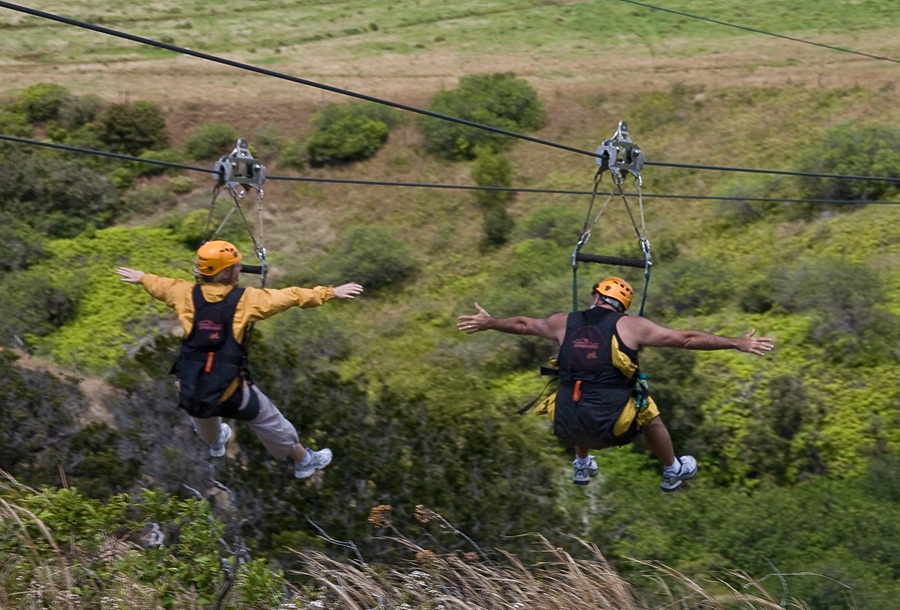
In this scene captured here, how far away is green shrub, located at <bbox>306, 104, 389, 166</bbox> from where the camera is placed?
2484cm

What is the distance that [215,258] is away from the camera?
292 inches

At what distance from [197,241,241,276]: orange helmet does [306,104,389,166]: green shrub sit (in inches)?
691

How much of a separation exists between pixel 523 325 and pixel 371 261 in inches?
528

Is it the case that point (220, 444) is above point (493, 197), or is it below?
above

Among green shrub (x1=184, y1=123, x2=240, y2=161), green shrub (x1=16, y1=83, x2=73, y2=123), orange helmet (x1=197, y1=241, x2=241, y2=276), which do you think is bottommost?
green shrub (x1=184, y1=123, x2=240, y2=161)

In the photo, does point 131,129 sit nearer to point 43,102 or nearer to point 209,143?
point 209,143

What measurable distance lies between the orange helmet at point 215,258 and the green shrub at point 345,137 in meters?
17.5

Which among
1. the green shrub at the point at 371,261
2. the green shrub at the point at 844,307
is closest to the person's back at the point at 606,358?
the green shrub at the point at 844,307

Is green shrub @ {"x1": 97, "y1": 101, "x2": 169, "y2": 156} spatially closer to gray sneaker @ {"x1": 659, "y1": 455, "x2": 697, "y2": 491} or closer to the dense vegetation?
the dense vegetation

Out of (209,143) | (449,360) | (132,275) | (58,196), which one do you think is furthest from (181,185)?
(132,275)

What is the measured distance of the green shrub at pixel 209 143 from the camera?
24641 mm

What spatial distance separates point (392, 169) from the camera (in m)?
24.6

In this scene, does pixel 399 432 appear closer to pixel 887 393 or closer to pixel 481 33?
pixel 887 393

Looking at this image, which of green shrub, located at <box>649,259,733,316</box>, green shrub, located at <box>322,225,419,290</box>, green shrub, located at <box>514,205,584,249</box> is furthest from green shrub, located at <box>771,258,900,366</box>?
green shrub, located at <box>322,225,419,290</box>
